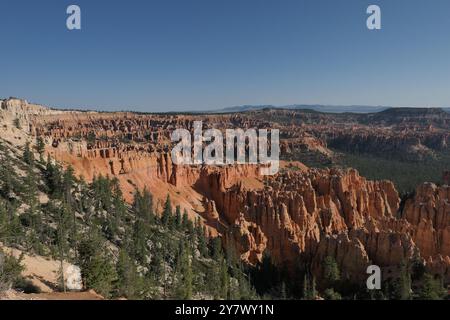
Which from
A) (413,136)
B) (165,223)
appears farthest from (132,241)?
(413,136)

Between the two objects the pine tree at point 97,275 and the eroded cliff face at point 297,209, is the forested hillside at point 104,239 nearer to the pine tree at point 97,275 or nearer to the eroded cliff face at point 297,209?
the pine tree at point 97,275

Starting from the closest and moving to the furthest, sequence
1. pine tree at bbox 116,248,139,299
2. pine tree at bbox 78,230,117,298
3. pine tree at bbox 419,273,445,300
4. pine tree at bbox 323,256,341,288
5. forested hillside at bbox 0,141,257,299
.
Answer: pine tree at bbox 78,230,117,298 → pine tree at bbox 116,248,139,299 → forested hillside at bbox 0,141,257,299 → pine tree at bbox 419,273,445,300 → pine tree at bbox 323,256,341,288

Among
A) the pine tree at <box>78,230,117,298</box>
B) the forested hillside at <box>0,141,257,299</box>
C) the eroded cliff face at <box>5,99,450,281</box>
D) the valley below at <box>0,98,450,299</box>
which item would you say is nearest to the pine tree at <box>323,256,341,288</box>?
the valley below at <box>0,98,450,299</box>

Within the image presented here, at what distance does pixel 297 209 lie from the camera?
56.0 meters

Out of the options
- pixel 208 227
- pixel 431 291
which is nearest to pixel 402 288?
pixel 431 291

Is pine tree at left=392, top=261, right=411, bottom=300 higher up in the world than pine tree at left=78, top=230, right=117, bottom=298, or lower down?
lower down

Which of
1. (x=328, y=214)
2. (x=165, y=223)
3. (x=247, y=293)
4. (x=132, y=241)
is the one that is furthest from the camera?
(x=328, y=214)

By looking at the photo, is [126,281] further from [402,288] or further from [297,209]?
[297,209]

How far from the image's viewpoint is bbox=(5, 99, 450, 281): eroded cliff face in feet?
144

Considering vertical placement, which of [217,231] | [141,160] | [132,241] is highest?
[141,160]

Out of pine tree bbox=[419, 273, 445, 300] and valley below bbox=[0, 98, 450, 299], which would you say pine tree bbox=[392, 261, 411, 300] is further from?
pine tree bbox=[419, 273, 445, 300]
